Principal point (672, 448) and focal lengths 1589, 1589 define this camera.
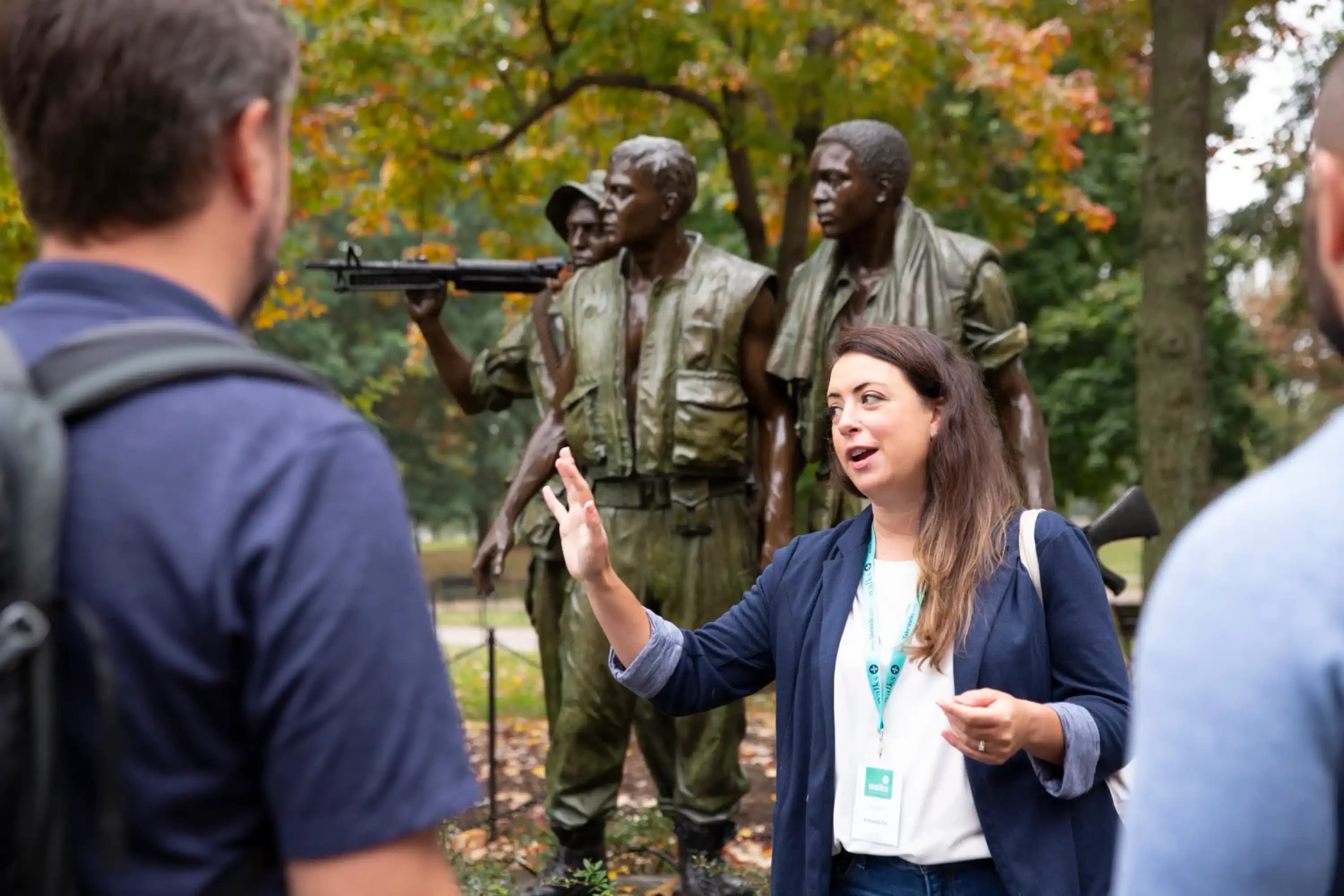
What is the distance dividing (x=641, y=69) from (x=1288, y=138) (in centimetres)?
776

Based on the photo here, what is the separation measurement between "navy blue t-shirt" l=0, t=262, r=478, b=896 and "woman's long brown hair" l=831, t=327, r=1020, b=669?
1.78m

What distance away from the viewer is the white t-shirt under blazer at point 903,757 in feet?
9.62

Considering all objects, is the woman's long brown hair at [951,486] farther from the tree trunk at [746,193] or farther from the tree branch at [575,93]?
the tree trunk at [746,193]

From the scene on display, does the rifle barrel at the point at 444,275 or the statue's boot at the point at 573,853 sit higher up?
the rifle barrel at the point at 444,275

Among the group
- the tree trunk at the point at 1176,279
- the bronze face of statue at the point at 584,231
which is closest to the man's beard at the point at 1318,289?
the bronze face of statue at the point at 584,231

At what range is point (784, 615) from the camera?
3.31 metres

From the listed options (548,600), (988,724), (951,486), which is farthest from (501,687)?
(988,724)

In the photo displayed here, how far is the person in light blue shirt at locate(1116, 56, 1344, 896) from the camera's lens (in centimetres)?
115

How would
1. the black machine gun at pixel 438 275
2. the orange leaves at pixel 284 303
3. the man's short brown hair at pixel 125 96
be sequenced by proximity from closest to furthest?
the man's short brown hair at pixel 125 96 < the black machine gun at pixel 438 275 < the orange leaves at pixel 284 303

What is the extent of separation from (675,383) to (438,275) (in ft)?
4.31

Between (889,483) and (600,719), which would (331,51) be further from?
(889,483)

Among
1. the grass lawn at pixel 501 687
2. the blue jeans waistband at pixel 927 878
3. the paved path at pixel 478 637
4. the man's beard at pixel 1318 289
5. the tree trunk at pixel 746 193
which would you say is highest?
the tree trunk at pixel 746 193

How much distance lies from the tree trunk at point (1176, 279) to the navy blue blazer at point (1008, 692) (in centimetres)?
615

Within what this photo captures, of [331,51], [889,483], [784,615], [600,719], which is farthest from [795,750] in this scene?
[331,51]
